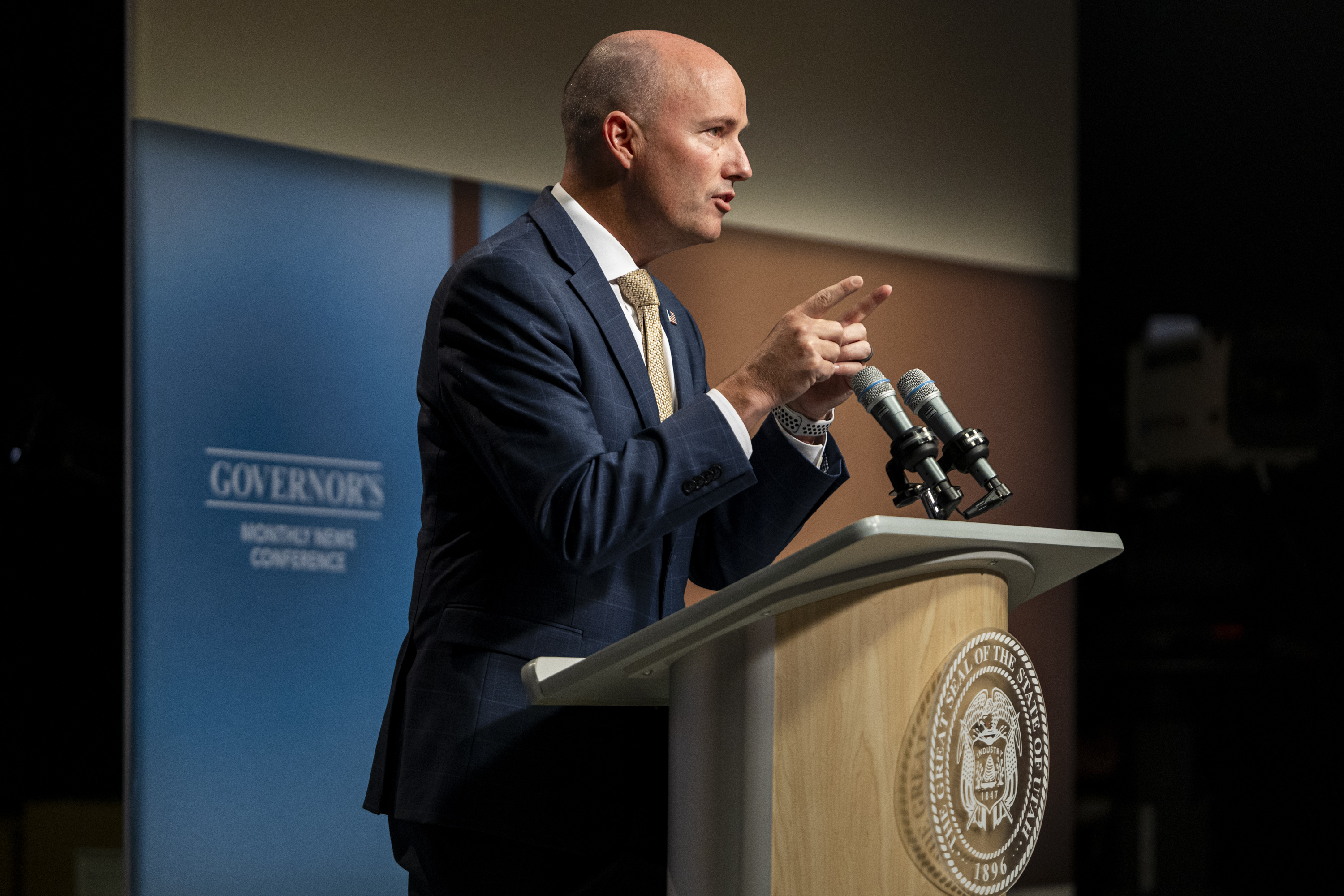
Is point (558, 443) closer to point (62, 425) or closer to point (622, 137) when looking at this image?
point (622, 137)

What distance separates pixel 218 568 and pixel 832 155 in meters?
1.94

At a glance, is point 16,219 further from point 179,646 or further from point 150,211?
point 179,646

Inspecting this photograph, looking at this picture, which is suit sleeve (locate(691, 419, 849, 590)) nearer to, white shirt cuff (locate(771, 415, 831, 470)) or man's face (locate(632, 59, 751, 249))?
white shirt cuff (locate(771, 415, 831, 470))

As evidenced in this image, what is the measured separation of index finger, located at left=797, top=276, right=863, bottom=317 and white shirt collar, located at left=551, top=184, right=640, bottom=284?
304 millimetres

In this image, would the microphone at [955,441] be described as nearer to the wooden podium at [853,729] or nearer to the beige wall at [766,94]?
the wooden podium at [853,729]

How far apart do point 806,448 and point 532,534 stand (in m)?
0.43

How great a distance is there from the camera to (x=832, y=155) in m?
3.50

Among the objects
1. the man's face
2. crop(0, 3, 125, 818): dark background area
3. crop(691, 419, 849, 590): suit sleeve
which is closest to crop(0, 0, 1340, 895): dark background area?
crop(691, 419, 849, 590): suit sleeve

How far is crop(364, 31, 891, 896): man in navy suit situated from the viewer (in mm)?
1280

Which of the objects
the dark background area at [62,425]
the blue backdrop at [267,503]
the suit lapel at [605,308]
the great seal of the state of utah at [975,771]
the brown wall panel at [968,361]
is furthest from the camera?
the brown wall panel at [968,361]

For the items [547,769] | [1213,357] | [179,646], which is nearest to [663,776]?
[547,769]

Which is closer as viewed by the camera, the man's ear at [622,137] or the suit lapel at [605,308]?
the suit lapel at [605,308]

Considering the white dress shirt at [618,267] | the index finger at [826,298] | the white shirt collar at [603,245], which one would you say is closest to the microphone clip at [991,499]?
the index finger at [826,298]

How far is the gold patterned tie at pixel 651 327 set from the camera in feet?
5.02
